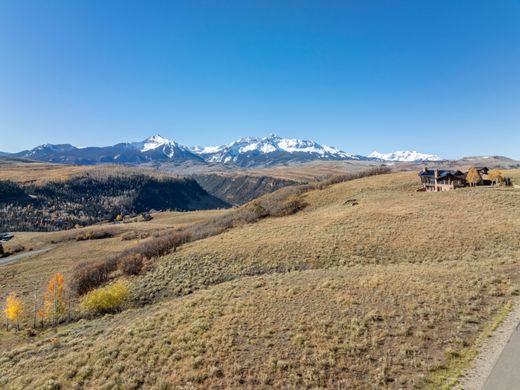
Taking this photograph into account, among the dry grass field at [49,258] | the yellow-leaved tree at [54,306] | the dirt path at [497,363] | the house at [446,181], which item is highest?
the house at [446,181]

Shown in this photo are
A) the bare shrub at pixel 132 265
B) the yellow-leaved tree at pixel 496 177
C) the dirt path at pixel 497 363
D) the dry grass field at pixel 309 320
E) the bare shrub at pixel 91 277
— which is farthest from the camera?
the yellow-leaved tree at pixel 496 177

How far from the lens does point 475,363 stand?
13.0 metres

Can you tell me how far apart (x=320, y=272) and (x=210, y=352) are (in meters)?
15.8

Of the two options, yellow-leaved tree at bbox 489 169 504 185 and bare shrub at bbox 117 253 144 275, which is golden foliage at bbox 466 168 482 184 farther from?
bare shrub at bbox 117 253 144 275

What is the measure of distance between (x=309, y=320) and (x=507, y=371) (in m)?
9.42

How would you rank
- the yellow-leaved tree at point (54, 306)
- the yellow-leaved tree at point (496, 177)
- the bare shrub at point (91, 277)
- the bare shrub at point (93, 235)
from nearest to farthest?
1. the yellow-leaved tree at point (54, 306)
2. the bare shrub at point (91, 277)
3. the yellow-leaved tree at point (496, 177)
4. the bare shrub at point (93, 235)

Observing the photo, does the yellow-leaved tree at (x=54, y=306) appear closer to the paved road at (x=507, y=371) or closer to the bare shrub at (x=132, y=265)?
the bare shrub at (x=132, y=265)

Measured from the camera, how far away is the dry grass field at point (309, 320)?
1403 centimetres

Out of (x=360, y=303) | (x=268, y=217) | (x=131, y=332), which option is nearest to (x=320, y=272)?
(x=360, y=303)

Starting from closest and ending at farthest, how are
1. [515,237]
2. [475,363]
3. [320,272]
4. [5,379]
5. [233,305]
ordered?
[475,363] < [5,379] < [233,305] < [320,272] < [515,237]

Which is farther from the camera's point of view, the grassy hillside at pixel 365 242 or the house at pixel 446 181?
the house at pixel 446 181

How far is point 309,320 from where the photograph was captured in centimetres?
1833

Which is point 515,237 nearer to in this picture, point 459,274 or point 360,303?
point 459,274

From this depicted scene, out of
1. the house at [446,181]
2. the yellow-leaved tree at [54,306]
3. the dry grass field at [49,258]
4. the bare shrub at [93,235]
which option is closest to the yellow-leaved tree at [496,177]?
the house at [446,181]
